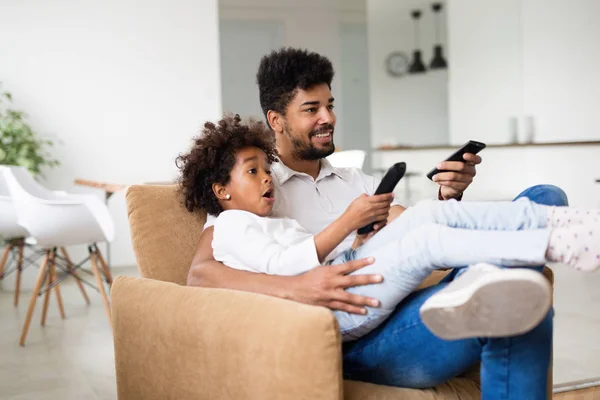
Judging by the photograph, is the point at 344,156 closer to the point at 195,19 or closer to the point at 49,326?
the point at 49,326

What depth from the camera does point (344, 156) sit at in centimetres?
359

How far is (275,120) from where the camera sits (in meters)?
2.18

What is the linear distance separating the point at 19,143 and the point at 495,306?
523cm

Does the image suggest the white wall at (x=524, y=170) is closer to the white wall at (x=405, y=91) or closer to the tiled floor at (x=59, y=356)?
the white wall at (x=405, y=91)

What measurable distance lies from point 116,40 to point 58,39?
0.50m

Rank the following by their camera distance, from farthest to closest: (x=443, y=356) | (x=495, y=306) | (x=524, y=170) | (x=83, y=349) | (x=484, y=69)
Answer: (x=484, y=69) < (x=524, y=170) < (x=83, y=349) < (x=443, y=356) < (x=495, y=306)

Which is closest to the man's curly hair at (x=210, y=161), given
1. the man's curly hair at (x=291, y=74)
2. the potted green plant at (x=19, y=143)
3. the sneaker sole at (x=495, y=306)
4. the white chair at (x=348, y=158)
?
the man's curly hair at (x=291, y=74)

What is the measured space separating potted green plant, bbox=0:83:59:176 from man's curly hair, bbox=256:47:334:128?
3896 mm

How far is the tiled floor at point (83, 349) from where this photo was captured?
299 cm

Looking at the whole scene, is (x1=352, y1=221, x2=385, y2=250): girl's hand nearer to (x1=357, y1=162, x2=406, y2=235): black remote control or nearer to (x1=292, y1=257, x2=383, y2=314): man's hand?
(x1=357, y1=162, x2=406, y2=235): black remote control

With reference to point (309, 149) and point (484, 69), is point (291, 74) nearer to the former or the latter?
point (309, 149)

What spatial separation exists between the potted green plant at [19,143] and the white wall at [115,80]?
0.13 m

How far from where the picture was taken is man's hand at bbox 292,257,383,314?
1465 mm

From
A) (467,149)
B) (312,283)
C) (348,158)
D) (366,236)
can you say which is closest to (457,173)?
(467,149)
